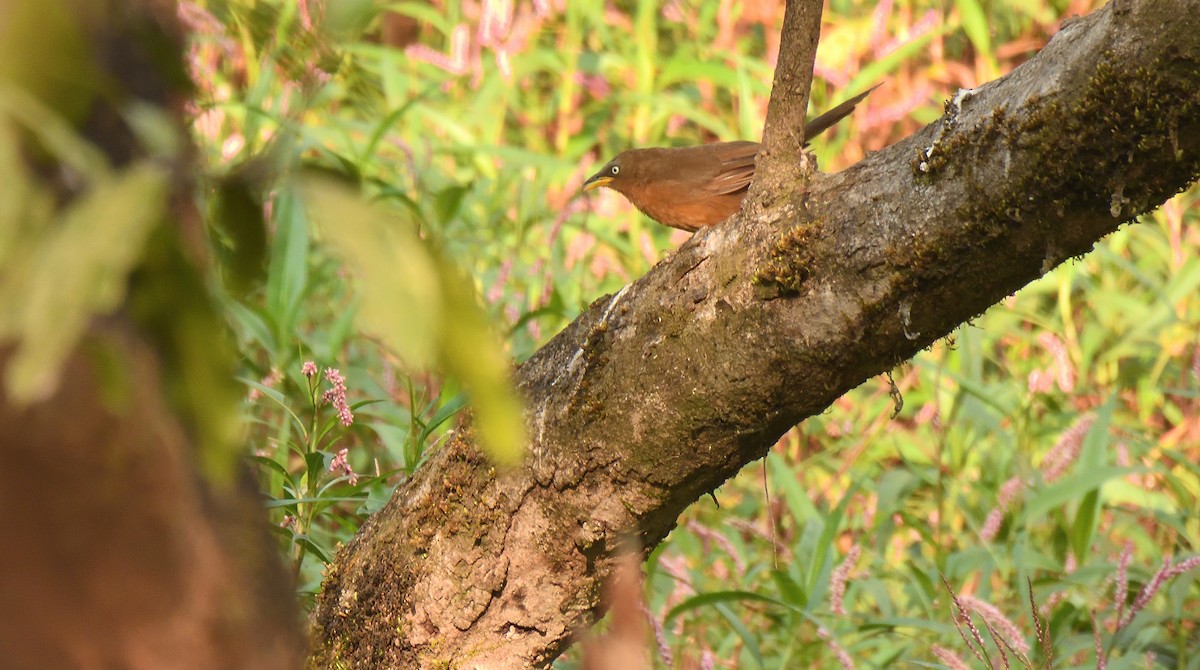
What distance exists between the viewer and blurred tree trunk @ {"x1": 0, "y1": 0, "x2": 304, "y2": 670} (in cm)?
60

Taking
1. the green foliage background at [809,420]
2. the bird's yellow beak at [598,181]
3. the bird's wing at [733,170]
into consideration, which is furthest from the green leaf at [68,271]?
the bird's yellow beak at [598,181]

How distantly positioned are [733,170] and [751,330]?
1.51m

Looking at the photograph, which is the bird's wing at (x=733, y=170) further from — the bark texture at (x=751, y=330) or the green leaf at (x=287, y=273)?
the bark texture at (x=751, y=330)

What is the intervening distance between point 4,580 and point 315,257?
363 centimetres

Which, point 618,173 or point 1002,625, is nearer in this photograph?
point 1002,625

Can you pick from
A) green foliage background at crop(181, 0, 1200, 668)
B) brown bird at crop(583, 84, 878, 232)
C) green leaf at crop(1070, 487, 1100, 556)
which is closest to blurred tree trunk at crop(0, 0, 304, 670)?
green foliage background at crop(181, 0, 1200, 668)

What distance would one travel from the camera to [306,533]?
7.30 feet

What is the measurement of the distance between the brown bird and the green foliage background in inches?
16.6

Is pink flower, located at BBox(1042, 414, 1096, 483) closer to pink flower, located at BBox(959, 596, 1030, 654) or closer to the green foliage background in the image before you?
the green foliage background

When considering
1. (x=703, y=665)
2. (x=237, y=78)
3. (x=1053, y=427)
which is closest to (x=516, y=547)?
(x=703, y=665)

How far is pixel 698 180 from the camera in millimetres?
3150

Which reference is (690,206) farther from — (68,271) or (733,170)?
(68,271)

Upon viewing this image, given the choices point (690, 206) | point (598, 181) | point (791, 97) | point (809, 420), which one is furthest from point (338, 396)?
point (809, 420)

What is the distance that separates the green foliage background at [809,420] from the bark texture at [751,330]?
0.26 metres
